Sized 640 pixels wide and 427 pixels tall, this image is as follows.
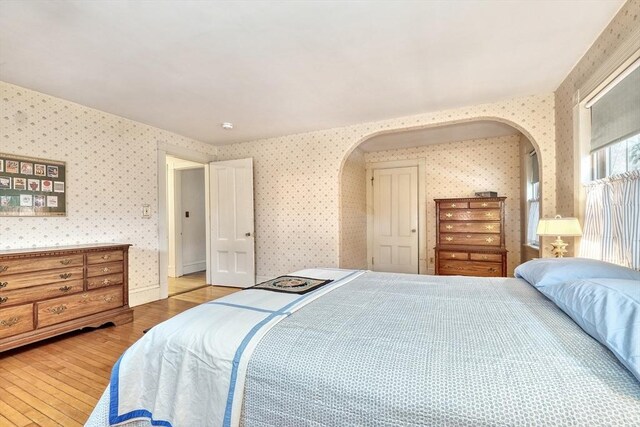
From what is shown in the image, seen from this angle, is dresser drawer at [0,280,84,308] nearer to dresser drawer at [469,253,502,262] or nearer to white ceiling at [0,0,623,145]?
white ceiling at [0,0,623,145]

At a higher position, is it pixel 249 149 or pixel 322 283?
pixel 249 149

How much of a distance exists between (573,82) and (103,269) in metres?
4.76

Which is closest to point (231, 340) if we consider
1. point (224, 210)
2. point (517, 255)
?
point (224, 210)

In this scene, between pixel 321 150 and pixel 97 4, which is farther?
pixel 321 150

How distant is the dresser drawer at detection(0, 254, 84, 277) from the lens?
7.97 feet

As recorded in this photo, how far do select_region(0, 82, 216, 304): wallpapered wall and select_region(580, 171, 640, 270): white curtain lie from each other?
183 inches

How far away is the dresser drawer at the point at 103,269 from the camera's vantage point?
298 cm

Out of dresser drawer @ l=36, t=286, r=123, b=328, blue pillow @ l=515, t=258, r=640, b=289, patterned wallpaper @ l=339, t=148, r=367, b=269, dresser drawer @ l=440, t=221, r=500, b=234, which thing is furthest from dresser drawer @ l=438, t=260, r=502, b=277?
dresser drawer @ l=36, t=286, r=123, b=328

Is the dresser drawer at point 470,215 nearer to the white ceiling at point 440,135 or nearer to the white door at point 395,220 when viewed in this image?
the white door at point 395,220

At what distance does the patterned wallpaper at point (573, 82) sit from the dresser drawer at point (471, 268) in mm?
1243

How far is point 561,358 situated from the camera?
91 cm

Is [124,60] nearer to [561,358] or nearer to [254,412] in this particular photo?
[254,412]

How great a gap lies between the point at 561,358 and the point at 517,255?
438 centimetres

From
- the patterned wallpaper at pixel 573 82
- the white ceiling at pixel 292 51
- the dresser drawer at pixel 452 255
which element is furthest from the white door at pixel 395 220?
the patterned wallpaper at pixel 573 82
